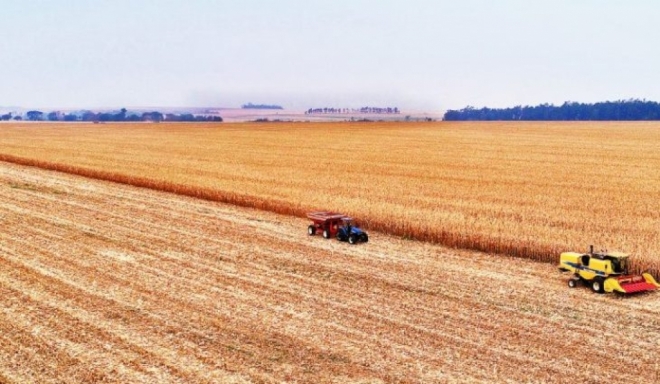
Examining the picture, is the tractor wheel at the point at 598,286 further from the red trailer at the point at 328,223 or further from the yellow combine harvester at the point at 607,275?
the red trailer at the point at 328,223

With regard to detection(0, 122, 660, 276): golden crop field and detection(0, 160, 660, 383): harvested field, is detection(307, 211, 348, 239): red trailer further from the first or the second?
detection(0, 122, 660, 276): golden crop field

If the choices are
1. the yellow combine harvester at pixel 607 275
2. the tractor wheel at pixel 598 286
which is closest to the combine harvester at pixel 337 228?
the yellow combine harvester at pixel 607 275

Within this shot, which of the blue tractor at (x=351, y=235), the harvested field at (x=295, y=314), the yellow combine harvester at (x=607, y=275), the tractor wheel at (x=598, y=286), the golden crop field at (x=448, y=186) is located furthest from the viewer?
the golden crop field at (x=448, y=186)

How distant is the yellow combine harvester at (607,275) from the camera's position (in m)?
14.9

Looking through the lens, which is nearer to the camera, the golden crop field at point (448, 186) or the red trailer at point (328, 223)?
the golden crop field at point (448, 186)

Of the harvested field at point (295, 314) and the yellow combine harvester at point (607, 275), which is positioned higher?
the yellow combine harvester at point (607, 275)

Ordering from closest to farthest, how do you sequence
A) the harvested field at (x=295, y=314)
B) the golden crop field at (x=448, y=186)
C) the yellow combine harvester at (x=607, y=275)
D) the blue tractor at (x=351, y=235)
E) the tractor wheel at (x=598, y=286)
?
the harvested field at (x=295, y=314), the yellow combine harvester at (x=607, y=275), the tractor wheel at (x=598, y=286), the blue tractor at (x=351, y=235), the golden crop field at (x=448, y=186)

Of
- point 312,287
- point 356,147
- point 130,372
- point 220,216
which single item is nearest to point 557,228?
point 312,287

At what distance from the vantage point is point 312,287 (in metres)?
15.4

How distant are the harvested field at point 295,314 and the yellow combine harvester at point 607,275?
27cm

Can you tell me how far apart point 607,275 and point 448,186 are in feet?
51.4

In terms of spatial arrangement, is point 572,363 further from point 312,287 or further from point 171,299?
point 171,299

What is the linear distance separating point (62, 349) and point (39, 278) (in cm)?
491

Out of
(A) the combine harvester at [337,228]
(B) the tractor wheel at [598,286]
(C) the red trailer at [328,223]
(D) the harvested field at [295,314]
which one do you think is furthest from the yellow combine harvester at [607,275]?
(C) the red trailer at [328,223]
